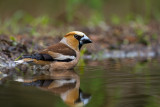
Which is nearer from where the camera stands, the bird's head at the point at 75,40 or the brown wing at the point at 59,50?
the brown wing at the point at 59,50

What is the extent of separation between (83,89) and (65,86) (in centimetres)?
32

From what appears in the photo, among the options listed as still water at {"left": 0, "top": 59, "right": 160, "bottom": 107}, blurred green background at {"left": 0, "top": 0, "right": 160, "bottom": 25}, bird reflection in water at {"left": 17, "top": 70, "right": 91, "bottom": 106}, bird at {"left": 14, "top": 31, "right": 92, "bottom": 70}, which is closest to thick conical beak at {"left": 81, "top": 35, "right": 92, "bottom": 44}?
bird at {"left": 14, "top": 31, "right": 92, "bottom": 70}

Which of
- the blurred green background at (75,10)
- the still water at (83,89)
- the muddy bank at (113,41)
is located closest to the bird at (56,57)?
the still water at (83,89)

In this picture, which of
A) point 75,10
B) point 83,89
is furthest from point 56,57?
point 75,10

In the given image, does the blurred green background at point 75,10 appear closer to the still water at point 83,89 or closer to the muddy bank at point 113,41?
the muddy bank at point 113,41

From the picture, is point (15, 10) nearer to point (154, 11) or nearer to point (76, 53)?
point (154, 11)

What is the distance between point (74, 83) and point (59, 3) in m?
11.3

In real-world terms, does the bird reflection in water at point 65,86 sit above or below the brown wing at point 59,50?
below

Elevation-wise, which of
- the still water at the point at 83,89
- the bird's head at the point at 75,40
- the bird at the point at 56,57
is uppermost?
the bird's head at the point at 75,40

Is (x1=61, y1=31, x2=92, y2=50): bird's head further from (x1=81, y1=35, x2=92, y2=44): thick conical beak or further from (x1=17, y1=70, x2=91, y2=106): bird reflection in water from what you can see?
(x1=17, y1=70, x2=91, y2=106): bird reflection in water

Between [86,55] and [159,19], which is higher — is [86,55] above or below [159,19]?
below

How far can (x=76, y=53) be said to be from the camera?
6387 mm

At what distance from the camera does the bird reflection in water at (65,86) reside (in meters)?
3.53

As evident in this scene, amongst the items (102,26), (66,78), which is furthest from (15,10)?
(66,78)
